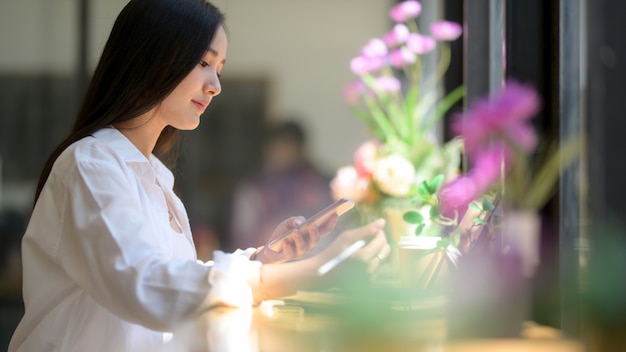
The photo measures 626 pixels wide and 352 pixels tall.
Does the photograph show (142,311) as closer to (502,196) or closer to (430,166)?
(502,196)

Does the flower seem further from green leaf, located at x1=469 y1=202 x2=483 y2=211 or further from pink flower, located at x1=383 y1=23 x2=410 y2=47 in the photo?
pink flower, located at x1=383 y1=23 x2=410 y2=47

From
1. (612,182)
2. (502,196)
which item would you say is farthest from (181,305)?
(502,196)

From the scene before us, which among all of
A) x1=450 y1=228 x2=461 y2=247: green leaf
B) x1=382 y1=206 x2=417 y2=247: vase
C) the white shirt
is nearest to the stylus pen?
the white shirt

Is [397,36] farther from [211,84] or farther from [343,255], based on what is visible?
[343,255]

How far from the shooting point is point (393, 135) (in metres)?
2.58

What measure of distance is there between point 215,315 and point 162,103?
1.47 ft

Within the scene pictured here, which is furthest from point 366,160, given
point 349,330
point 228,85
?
point 228,85

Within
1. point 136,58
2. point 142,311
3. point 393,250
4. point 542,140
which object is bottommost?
point 393,250

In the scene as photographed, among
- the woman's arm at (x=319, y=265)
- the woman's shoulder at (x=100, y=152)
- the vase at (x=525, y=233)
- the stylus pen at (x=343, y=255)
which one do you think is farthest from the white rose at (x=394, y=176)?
the stylus pen at (x=343, y=255)

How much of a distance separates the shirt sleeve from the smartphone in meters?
0.25

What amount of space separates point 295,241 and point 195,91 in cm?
30

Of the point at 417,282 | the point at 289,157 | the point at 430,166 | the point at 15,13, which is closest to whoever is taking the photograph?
the point at 417,282

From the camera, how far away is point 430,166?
240 cm

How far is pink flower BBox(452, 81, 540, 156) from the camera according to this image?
1432 millimetres
